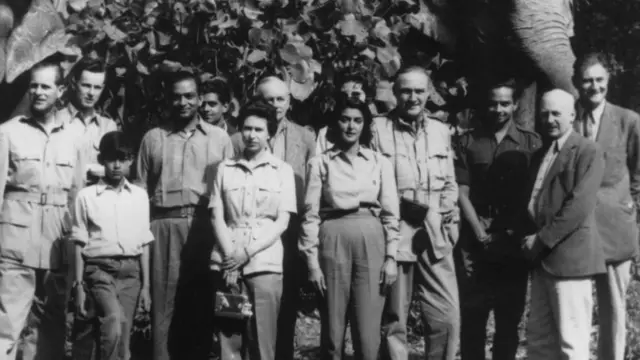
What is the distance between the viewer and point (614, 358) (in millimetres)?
6215

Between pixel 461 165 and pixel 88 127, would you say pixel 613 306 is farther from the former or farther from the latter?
pixel 88 127

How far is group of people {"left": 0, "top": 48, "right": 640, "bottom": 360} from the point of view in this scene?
5.97 m

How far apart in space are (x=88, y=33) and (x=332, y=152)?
5.75 ft

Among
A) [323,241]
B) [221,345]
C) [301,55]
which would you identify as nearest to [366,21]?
[301,55]

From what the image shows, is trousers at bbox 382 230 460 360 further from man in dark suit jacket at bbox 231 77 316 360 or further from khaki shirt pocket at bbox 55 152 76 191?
khaki shirt pocket at bbox 55 152 76 191

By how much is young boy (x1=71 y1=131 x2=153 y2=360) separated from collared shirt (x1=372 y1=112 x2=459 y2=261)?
144cm

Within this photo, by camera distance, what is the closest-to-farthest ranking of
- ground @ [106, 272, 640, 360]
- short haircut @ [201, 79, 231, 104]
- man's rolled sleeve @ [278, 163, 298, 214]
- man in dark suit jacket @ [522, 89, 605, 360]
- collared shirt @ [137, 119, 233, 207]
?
man in dark suit jacket @ [522, 89, 605, 360] < man's rolled sleeve @ [278, 163, 298, 214] < collared shirt @ [137, 119, 233, 207] < short haircut @ [201, 79, 231, 104] < ground @ [106, 272, 640, 360]

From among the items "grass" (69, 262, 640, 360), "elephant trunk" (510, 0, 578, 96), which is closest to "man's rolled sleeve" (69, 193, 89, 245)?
"grass" (69, 262, 640, 360)

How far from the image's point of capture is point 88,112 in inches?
259

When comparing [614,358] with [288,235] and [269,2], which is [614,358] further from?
[269,2]

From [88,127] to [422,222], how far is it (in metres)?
2.08

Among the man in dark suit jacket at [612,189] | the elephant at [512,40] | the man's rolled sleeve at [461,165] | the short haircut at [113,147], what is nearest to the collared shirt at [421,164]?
the man's rolled sleeve at [461,165]

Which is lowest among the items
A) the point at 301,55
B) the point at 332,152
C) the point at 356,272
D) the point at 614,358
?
the point at 614,358

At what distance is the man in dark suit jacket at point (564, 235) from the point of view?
587cm
